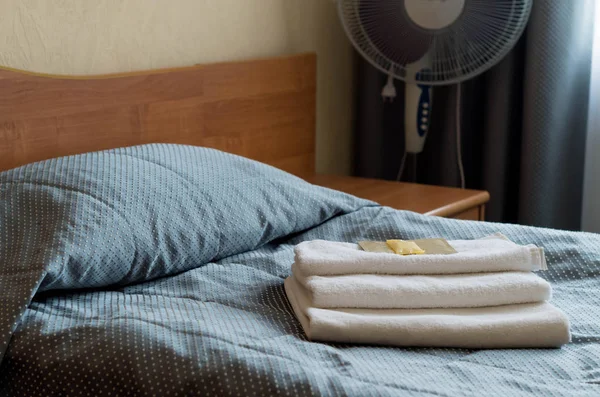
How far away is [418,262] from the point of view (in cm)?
142

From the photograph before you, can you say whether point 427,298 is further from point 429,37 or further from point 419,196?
point 429,37

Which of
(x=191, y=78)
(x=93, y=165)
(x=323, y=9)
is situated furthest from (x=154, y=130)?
(x=323, y=9)

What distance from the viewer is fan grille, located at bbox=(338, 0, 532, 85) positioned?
2477 millimetres

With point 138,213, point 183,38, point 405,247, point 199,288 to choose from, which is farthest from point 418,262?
point 183,38

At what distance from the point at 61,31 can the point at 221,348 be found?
1156 millimetres

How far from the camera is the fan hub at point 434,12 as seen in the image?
8.05 ft

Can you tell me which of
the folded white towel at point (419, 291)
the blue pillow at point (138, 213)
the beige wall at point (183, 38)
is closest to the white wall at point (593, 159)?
the beige wall at point (183, 38)

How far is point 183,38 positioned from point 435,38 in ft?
2.44

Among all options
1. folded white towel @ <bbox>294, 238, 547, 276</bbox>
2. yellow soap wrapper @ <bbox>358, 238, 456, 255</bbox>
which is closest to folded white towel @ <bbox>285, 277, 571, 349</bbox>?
folded white towel @ <bbox>294, 238, 547, 276</bbox>

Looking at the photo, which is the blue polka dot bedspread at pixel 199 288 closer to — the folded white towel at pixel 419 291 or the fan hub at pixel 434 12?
the folded white towel at pixel 419 291

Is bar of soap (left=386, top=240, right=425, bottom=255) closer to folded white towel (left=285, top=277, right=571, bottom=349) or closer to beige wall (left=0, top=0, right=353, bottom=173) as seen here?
folded white towel (left=285, top=277, right=571, bottom=349)

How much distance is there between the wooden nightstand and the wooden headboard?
0.21m

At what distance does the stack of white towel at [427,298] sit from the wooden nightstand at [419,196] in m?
0.82

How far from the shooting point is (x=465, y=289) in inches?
53.4
